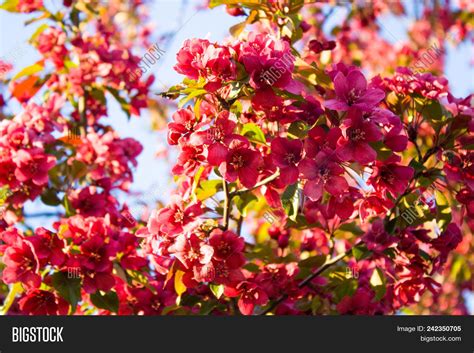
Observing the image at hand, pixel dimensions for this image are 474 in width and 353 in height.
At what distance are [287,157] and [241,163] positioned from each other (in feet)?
0.44

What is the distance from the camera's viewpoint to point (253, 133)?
202cm

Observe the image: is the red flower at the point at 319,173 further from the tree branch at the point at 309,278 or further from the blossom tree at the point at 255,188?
the tree branch at the point at 309,278

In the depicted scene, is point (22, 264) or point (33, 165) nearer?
point (22, 264)

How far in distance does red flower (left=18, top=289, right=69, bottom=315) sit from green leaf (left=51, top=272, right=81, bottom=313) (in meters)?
0.07

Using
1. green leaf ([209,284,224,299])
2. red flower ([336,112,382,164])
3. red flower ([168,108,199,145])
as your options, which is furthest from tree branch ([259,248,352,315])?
red flower ([168,108,199,145])

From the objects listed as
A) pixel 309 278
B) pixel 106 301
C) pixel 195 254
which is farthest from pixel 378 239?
pixel 106 301

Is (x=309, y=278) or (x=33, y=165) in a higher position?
(x=33, y=165)

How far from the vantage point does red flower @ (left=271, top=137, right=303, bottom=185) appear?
6.02 ft

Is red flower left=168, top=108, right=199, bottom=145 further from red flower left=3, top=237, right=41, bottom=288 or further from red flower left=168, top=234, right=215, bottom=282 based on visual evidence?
red flower left=3, top=237, right=41, bottom=288

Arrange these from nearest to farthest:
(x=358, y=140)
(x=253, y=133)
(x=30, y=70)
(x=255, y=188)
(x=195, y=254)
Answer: (x=358, y=140)
(x=195, y=254)
(x=253, y=133)
(x=255, y=188)
(x=30, y=70)

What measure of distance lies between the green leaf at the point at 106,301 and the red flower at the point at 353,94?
40.0 inches

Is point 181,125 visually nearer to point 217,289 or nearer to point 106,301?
point 217,289

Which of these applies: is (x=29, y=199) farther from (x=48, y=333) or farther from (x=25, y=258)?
(x=48, y=333)

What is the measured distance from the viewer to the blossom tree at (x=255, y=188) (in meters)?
1.84
